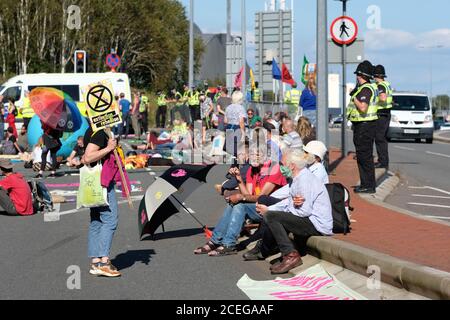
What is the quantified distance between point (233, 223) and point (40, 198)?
16.6ft

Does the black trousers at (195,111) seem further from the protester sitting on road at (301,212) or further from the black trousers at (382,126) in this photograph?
the protester sitting on road at (301,212)

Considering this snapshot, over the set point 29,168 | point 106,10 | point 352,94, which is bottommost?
point 29,168

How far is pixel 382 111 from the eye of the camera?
20.0m

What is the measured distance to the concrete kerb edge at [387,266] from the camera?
776 cm

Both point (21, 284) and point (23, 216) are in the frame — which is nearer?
point (21, 284)

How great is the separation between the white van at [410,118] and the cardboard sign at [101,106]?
30633mm

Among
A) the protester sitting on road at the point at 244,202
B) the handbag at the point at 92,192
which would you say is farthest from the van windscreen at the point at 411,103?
the handbag at the point at 92,192

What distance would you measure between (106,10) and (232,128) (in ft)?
142

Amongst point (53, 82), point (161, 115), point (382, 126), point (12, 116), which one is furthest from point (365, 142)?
point (161, 115)

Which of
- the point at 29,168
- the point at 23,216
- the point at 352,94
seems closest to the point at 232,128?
the point at 29,168

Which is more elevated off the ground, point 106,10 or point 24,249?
point 106,10

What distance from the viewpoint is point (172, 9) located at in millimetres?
83375
